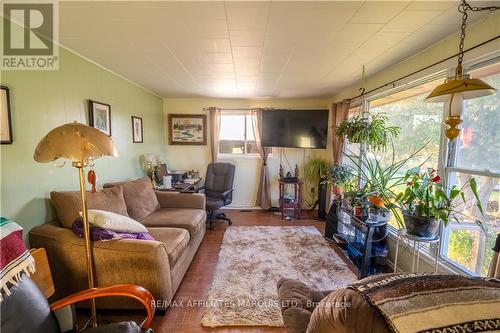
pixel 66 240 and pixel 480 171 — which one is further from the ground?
pixel 480 171

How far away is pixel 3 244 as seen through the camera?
1.13m

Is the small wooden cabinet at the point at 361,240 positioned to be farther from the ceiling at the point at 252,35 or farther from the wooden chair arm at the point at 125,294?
the wooden chair arm at the point at 125,294

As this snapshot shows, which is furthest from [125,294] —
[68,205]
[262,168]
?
[262,168]

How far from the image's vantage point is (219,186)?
409 centimetres

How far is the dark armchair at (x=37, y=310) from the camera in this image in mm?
1038

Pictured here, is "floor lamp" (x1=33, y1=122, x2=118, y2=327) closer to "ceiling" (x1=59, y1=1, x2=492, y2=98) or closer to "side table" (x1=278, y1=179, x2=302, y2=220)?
"ceiling" (x1=59, y1=1, x2=492, y2=98)

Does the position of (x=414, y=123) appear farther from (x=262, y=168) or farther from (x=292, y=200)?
(x=262, y=168)

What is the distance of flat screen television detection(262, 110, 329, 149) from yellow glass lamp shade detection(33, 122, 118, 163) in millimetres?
3348

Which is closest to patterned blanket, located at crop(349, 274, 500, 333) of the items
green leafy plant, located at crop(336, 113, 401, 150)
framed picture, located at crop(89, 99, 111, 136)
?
green leafy plant, located at crop(336, 113, 401, 150)

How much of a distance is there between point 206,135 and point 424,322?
14.4ft

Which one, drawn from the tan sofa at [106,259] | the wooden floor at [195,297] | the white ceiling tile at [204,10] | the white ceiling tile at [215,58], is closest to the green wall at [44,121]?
the tan sofa at [106,259]

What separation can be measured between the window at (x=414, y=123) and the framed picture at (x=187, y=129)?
3183 mm

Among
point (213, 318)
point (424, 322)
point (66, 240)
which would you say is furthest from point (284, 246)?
point (424, 322)

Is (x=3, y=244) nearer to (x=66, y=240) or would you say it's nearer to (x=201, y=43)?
(x=66, y=240)
